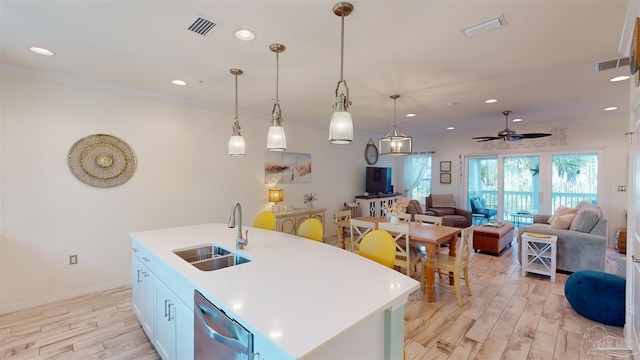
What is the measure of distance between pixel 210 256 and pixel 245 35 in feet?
6.14

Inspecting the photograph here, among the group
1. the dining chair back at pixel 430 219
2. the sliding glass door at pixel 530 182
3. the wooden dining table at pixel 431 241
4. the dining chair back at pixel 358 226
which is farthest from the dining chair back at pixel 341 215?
the sliding glass door at pixel 530 182

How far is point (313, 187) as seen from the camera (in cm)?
607

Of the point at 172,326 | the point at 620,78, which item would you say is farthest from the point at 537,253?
the point at 172,326

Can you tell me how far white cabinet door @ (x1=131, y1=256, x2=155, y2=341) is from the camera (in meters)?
2.28

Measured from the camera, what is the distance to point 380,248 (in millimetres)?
2213

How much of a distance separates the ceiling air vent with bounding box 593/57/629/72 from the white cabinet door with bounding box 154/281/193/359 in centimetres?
408

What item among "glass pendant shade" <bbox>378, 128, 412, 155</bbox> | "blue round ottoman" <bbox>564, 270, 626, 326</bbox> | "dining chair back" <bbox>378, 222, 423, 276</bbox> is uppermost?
"glass pendant shade" <bbox>378, 128, 412, 155</bbox>

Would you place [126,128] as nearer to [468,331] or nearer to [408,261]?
[408,261]

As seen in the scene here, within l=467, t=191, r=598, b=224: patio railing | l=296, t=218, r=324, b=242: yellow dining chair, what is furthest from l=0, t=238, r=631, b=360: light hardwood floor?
l=467, t=191, r=598, b=224: patio railing

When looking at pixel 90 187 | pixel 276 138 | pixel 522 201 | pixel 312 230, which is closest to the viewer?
pixel 276 138

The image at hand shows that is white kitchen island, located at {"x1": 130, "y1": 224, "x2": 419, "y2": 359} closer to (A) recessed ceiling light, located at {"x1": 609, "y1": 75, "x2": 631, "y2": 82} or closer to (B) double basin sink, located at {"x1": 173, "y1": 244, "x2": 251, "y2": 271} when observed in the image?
(B) double basin sink, located at {"x1": 173, "y1": 244, "x2": 251, "y2": 271}

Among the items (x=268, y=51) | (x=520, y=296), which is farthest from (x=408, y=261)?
(x=268, y=51)

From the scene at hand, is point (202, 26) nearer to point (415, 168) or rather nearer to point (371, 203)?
point (371, 203)

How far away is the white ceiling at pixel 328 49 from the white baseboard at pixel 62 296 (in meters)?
2.52
